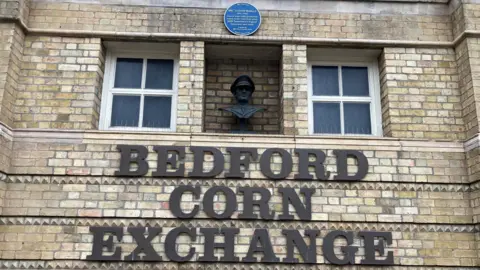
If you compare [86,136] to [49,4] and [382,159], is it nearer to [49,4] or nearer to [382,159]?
[49,4]

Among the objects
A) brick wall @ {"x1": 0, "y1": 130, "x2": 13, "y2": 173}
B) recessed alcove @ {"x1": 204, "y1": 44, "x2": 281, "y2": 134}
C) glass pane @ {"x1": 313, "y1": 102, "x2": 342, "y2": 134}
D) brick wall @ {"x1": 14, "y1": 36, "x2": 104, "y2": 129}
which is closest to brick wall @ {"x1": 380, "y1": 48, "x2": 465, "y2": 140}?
glass pane @ {"x1": 313, "y1": 102, "x2": 342, "y2": 134}

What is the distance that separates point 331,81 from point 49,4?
4.74m

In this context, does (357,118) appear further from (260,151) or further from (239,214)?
(239,214)

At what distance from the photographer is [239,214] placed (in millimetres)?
7348

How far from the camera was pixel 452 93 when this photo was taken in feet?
26.7

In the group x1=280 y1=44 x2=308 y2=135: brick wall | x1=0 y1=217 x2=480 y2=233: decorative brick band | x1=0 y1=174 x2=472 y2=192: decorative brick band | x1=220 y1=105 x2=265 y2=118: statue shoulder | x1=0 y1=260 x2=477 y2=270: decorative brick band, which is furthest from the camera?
x1=220 y1=105 x2=265 y2=118: statue shoulder

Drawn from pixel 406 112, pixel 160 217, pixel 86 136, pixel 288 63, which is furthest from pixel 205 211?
pixel 406 112

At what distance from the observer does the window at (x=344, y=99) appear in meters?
8.33

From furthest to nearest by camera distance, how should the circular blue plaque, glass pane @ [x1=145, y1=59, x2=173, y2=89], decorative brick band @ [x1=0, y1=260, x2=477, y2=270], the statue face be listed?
glass pane @ [x1=145, y1=59, x2=173, y2=89] → the circular blue plaque → the statue face → decorative brick band @ [x1=0, y1=260, x2=477, y2=270]

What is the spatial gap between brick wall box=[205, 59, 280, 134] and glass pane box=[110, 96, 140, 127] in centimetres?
114

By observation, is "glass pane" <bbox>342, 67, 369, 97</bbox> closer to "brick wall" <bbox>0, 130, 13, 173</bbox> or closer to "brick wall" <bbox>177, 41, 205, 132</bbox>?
"brick wall" <bbox>177, 41, 205, 132</bbox>

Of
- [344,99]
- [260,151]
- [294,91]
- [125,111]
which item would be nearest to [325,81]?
[344,99]

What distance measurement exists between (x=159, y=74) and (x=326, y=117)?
9.22 feet

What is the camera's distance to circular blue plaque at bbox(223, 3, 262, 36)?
8312mm
